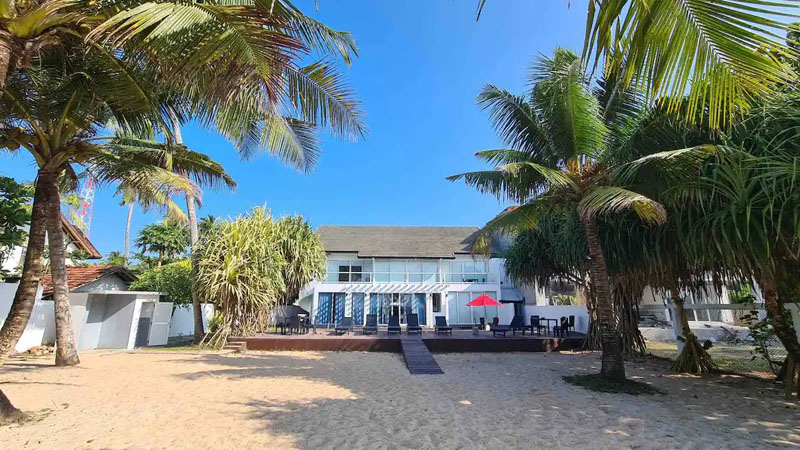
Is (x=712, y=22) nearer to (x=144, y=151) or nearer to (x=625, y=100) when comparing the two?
(x=625, y=100)

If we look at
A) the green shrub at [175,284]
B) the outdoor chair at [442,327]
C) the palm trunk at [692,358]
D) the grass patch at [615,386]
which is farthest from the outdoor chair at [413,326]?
the green shrub at [175,284]

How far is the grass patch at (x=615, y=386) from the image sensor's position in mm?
7352

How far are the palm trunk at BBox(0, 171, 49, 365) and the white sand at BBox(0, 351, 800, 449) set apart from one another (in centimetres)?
110

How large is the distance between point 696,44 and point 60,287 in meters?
12.4

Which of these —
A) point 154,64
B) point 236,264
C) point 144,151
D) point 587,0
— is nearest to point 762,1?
point 587,0

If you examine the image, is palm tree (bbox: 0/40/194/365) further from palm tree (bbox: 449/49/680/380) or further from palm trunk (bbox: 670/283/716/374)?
palm trunk (bbox: 670/283/716/374)

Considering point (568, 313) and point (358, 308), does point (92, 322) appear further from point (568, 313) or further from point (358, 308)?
point (568, 313)

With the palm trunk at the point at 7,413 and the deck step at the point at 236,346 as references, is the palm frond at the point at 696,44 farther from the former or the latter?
the deck step at the point at 236,346

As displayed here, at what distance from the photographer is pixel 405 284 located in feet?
82.2

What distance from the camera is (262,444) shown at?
4652mm

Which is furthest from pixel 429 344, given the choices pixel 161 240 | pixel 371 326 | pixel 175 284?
pixel 161 240

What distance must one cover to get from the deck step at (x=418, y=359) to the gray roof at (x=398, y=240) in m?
12.1

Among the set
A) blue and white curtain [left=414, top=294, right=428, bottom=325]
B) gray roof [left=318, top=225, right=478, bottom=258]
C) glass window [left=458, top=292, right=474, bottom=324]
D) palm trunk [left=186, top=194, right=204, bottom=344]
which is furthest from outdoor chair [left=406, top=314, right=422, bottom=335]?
gray roof [left=318, top=225, right=478, bottom=258]

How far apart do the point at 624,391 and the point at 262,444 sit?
22.1 feet
